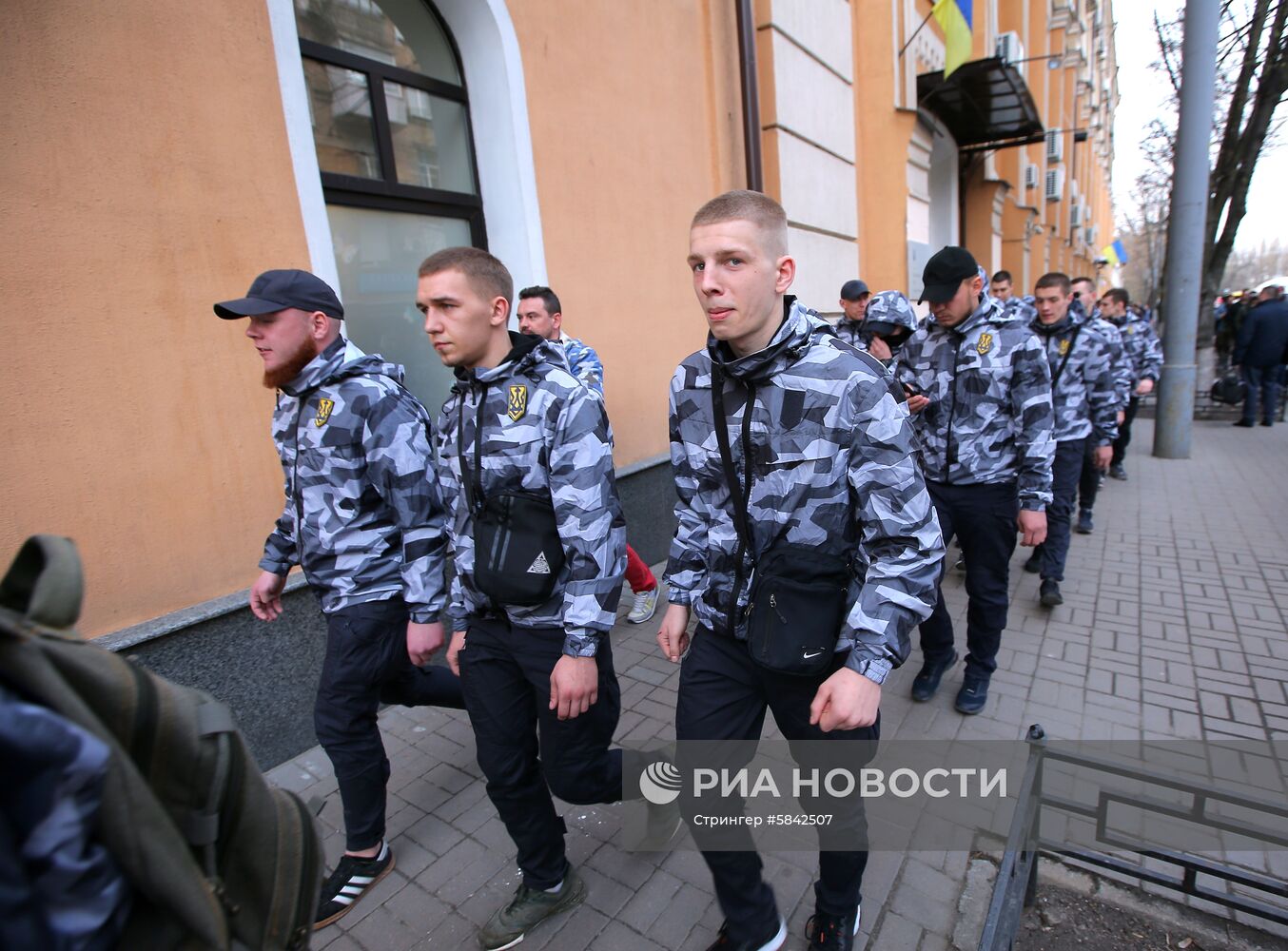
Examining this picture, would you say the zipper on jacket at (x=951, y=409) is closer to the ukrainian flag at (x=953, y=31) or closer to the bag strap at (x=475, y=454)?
the bag strap at (x=475, y=454)

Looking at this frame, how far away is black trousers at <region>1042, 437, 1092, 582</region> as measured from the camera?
4547 millimetres

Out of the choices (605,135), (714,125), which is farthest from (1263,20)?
(605,135)

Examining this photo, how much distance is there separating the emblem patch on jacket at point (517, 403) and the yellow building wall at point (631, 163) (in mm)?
3000

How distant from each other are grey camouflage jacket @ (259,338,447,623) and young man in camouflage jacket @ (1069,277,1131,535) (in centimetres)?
471

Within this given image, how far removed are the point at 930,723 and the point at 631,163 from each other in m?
4.47

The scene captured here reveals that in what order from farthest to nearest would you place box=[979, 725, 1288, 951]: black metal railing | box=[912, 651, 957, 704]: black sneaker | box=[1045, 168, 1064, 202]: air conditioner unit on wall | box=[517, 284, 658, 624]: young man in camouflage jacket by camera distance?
box=[1045, 168, 1064, 202]: air conditioner unit on wall
box=[517, 284, 658, 624]: young man in camouflage jacket
box=[912, 651, 957, 704]: black sneaker
box=[979, 725, 1288, 951]: black metal railing

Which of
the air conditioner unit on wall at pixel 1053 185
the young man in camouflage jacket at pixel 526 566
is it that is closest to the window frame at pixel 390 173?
the young man in camouflage jacket at pixel 526 566

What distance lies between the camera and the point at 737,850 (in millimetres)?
1886

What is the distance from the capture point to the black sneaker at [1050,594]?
4461mm

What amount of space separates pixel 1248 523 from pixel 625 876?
645 centimetres

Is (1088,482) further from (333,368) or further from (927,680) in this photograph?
(333,368)

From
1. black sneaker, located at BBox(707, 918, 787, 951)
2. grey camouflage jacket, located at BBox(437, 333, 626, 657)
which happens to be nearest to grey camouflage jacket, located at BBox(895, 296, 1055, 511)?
grey camouflage jacket, located at BBox(437, 333, 626, 657)

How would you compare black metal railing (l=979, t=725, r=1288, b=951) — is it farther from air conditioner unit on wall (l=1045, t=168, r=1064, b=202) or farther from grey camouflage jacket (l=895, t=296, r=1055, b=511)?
air conditioner unit on wall (l=1045, t=168, r=1064, b=202)

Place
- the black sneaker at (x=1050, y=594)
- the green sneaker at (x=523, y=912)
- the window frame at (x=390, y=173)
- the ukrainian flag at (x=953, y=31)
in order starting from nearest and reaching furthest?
the green sneaker at (x=523, y=912), the window frame at (x=390, y=173), the black sneaker at (x=1050, y=594), the ukrainian flag at (x=953, y=31)
